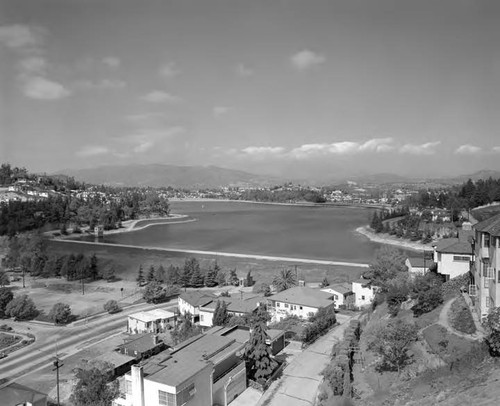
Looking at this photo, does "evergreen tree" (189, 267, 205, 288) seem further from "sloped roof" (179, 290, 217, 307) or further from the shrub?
the shrub

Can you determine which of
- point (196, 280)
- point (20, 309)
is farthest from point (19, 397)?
point (196, 280)

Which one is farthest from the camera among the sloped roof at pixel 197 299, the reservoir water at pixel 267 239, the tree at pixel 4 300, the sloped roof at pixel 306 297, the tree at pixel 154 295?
the reservoir water at pixel 267 239

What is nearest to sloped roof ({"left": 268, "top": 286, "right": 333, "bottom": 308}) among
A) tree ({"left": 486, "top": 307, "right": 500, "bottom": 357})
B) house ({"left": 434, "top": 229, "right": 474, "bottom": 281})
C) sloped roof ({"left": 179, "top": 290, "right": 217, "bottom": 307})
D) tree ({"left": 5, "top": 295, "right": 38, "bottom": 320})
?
sloped roof ({"left": 179, "top": 290, "right": 217, "bottom": 307})

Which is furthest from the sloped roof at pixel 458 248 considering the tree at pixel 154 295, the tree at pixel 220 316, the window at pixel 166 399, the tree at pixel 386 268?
the tree at pixel 154 295

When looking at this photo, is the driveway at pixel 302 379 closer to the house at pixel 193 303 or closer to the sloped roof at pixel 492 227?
the sloped roof at pixel 492 227

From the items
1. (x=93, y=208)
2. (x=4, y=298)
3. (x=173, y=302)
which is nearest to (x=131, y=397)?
(x=173, y=302)

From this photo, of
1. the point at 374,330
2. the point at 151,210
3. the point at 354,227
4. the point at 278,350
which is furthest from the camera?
the point at 151,210

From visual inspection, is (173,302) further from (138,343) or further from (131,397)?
(131,397)
